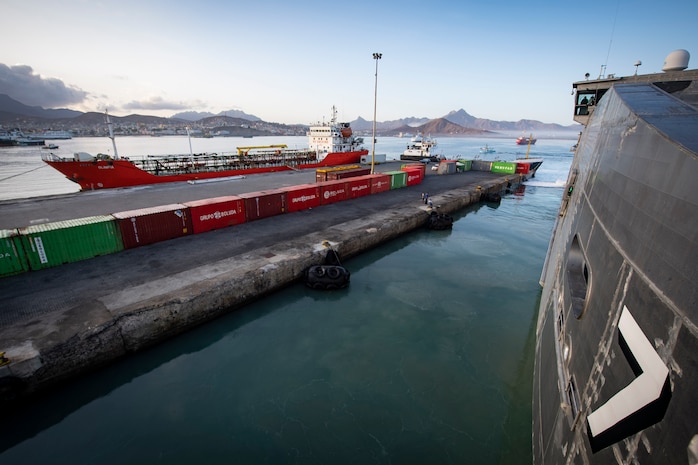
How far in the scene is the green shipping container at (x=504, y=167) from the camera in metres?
56.8

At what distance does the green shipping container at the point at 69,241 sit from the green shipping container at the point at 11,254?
0.63 feet

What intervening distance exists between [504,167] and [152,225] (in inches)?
2299

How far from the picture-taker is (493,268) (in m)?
19.7

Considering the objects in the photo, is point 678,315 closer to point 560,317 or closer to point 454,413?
point 560,317

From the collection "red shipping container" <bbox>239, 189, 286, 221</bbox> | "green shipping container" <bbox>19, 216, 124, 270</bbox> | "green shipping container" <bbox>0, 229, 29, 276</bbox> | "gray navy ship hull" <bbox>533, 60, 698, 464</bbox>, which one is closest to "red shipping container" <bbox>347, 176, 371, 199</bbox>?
"red shipping container" <bbox>239, 189, 286, 221</bbox>

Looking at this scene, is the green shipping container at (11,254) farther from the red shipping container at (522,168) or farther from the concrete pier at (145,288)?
the red shipping container at (522,168)

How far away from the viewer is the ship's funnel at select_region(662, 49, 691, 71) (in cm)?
1792

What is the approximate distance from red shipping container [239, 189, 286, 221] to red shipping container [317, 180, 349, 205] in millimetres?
4782

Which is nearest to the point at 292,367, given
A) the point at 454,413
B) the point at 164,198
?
the point at 454,413

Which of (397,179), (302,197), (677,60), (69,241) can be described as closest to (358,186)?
(397,179)

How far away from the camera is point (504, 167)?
57.0 meters

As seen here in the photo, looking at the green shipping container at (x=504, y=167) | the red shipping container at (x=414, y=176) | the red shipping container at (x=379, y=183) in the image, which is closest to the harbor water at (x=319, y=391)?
the red shipping container at (x=379, y=183)

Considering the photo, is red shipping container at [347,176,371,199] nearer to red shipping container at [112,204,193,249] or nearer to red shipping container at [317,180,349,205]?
red shipping container at [317,180,349,205]

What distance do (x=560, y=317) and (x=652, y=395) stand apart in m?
5.51
